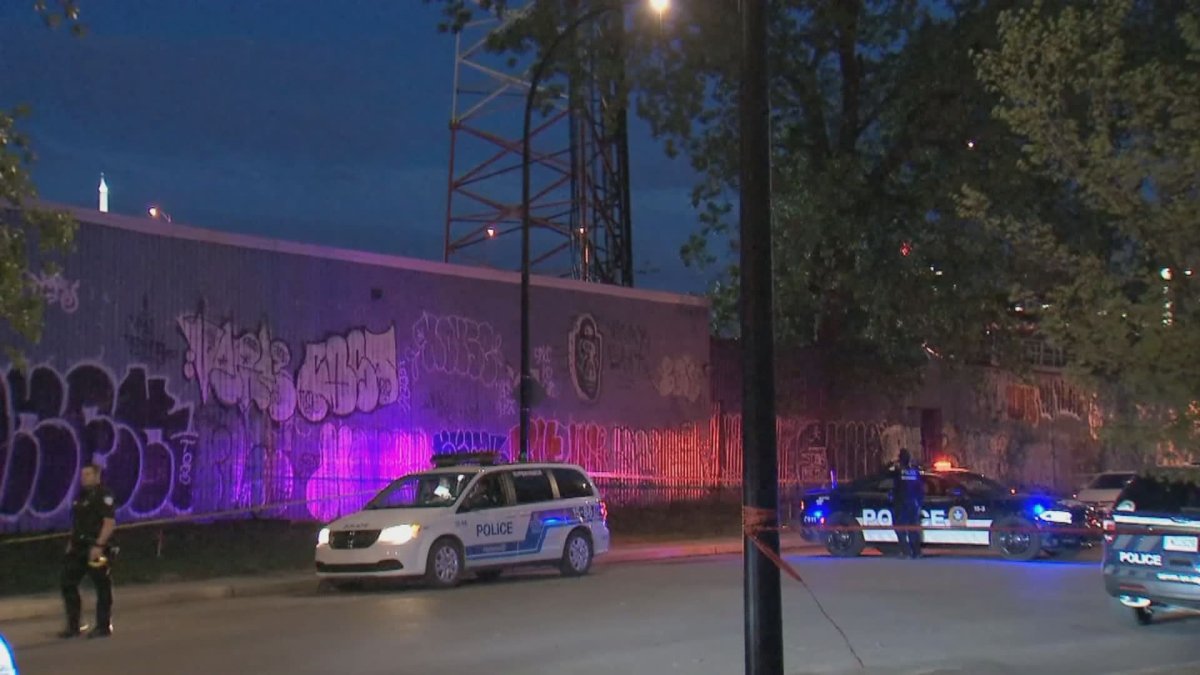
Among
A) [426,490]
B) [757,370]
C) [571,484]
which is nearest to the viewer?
[757,370]

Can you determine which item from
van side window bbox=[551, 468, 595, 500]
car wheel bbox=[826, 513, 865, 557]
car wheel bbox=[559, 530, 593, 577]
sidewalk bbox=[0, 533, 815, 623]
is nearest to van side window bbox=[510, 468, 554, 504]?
van side window bbox=[551, 468, 595, 500]

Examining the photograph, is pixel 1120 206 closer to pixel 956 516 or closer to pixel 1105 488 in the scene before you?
pixel 956 516

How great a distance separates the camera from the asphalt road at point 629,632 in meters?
11.1

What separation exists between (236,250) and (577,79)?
7556 millimetres

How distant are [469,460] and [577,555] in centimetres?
222

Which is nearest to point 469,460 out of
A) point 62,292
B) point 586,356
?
point 62,292

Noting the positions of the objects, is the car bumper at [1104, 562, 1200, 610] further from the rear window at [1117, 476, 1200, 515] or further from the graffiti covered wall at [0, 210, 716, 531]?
the graffiti covered wall at [0, 210, 716, 531]

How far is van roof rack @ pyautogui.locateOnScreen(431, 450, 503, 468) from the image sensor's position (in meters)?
19.3

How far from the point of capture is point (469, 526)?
17781 millimetres

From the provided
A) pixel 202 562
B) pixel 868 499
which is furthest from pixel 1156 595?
pixel 202 562

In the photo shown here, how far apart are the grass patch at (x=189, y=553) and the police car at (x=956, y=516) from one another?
15.0ft

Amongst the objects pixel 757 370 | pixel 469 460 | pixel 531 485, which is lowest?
pixel 531 485

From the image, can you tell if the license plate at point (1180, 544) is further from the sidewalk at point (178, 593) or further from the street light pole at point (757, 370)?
the sidewalk at point (178, 593)

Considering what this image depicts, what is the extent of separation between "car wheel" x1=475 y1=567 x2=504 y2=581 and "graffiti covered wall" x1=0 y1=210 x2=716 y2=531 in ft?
16.4
